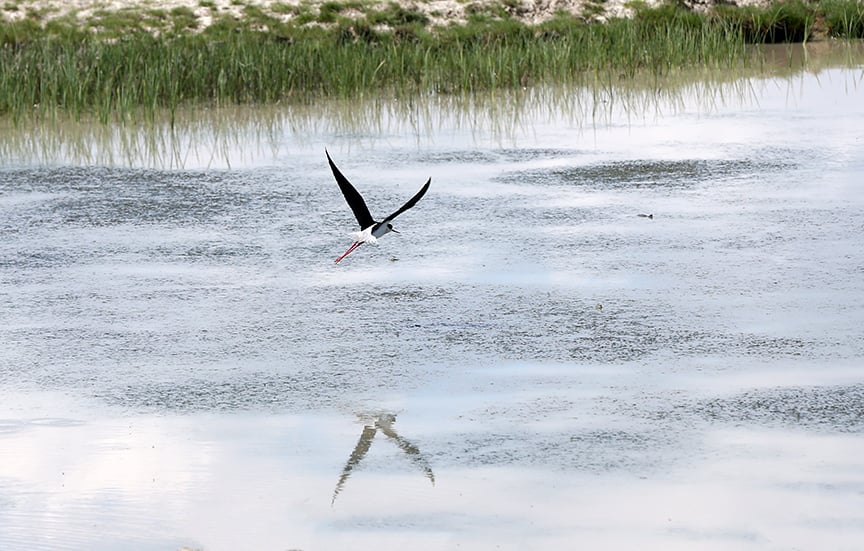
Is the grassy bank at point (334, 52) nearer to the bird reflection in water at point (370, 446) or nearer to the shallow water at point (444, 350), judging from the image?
the shallow water at point (444, 350)

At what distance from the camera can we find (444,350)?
18.2ft

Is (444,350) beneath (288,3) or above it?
beneath

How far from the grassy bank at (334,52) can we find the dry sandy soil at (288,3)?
0.22 m

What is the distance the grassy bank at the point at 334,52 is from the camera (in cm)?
1370

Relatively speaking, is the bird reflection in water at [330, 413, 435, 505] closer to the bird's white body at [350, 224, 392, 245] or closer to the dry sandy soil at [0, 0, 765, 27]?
the bird's white body at [350, 224, 392, 245]

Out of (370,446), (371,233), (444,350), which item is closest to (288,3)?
(371,233)

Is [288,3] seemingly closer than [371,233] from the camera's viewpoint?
No

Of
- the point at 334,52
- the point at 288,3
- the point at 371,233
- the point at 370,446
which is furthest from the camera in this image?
the point at 288,3

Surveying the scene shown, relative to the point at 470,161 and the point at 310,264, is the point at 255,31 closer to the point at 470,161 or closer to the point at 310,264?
the point at 470,161

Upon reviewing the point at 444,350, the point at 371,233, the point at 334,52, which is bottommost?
the point at 444,350

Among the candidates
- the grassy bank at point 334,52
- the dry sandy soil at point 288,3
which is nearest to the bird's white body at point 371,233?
the grassy bank at point 334,52

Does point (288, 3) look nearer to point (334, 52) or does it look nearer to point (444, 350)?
point (334, 52)

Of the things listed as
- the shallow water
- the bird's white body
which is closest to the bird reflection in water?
the shallow water

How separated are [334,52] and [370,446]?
1143 centimetres
